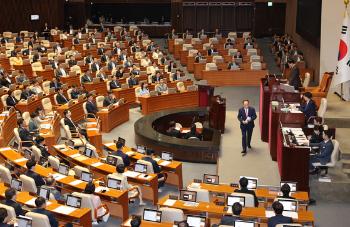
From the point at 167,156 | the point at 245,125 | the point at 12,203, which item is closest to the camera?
the point at 12,203

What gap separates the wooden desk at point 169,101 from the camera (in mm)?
23125

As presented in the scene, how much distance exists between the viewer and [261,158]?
1652 centimetres

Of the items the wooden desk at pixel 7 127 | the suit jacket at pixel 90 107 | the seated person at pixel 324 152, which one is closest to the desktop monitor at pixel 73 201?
the seated person at pixel 324 152

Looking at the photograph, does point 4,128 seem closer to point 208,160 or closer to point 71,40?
point 208,160

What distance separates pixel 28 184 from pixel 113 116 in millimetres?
8487

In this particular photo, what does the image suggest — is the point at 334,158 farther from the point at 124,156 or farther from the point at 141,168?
the point at 124,156

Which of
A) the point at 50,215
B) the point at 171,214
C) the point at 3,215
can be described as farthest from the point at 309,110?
the point at 3,215

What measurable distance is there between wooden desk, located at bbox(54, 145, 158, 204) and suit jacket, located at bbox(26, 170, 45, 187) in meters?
1.88

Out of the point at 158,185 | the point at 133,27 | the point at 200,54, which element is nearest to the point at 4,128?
the point at 158,185

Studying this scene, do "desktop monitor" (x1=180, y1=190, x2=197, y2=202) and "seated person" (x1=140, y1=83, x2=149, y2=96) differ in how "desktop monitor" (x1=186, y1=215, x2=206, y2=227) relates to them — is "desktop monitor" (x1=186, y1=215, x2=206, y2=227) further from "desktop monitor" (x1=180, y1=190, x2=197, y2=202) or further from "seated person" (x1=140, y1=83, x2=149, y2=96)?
"seated person" (x1=140, y1=83, x2=149, y2=96)

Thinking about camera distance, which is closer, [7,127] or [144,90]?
[7,127]

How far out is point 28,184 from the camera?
513 inches

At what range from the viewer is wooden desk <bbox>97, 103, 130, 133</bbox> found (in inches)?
818

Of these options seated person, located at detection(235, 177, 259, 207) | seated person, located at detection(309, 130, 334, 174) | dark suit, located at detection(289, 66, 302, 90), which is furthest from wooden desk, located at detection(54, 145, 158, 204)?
dark suit, located at detection(289, 66, 302, 90)
